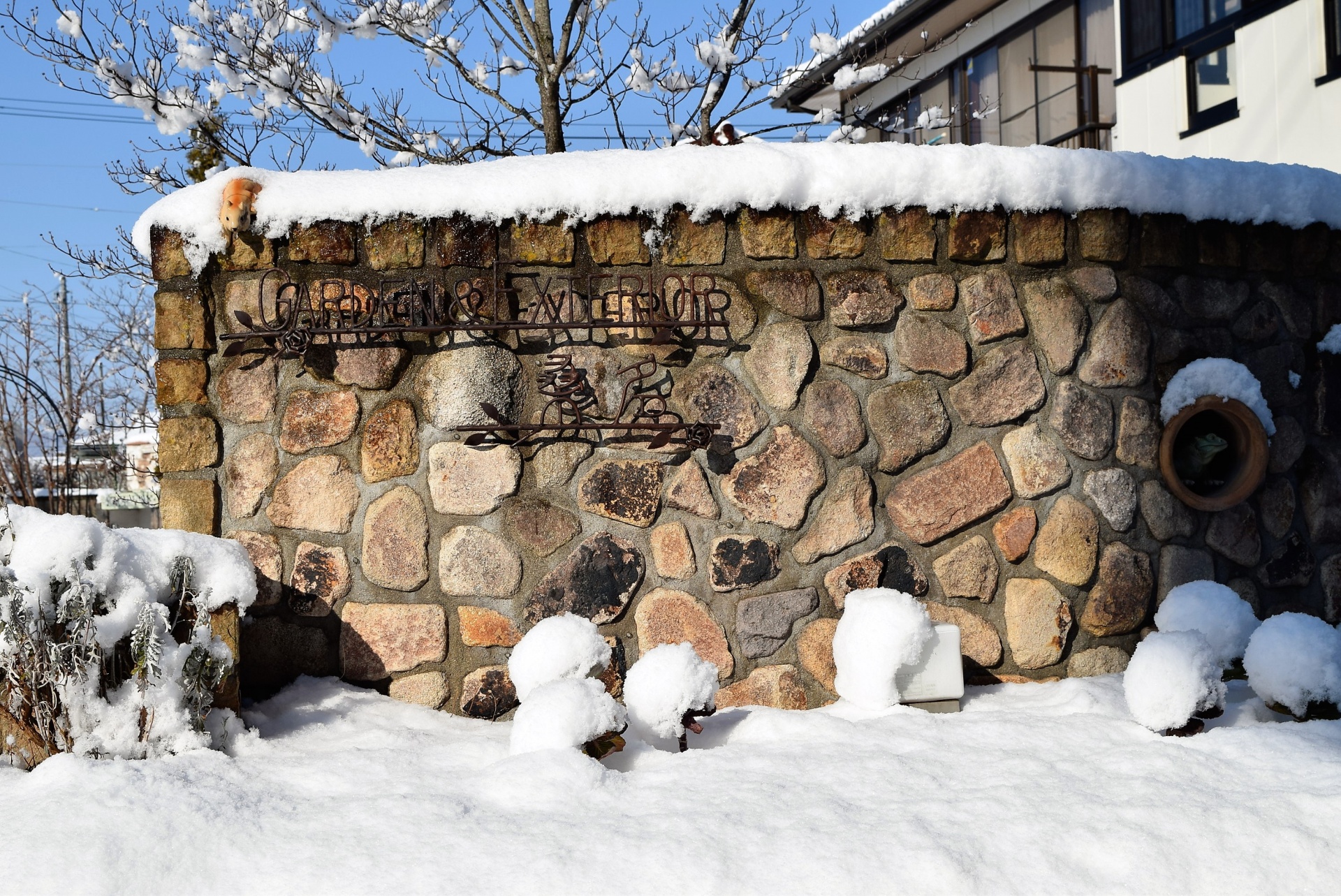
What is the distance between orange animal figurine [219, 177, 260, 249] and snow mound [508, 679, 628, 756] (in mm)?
1565

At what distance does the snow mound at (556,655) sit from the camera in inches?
94.3

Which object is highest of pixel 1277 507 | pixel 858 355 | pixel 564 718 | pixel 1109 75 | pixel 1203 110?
pixel 1109 75

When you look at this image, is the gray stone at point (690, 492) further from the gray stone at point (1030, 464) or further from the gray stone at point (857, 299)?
the gray stone at point (1030, 464)

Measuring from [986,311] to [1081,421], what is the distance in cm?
43

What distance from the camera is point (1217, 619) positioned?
8.95ft

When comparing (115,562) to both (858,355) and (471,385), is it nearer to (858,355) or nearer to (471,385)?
(471,385)

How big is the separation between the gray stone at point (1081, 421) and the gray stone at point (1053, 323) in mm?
76

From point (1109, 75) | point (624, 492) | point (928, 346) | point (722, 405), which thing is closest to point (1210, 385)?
point (928, 346)

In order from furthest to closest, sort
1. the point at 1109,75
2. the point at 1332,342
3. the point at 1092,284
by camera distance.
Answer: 1. the point at 1109,75
2. the point at 1332,342
3. the point at 1092,284

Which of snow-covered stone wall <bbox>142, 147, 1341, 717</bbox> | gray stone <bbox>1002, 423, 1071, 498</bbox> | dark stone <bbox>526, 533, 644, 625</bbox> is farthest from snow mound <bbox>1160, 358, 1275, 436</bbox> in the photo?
dark stone <bbox>526, 533, 644, 625</bbox>

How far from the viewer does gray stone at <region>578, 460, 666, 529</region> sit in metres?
2.78

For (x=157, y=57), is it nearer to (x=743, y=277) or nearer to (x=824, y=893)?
(x=743, y=277)

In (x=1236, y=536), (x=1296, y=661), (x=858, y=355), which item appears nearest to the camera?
(x=1296, y=661)

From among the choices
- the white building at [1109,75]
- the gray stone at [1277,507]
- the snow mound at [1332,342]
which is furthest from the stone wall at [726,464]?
the white building at [1109,75]
